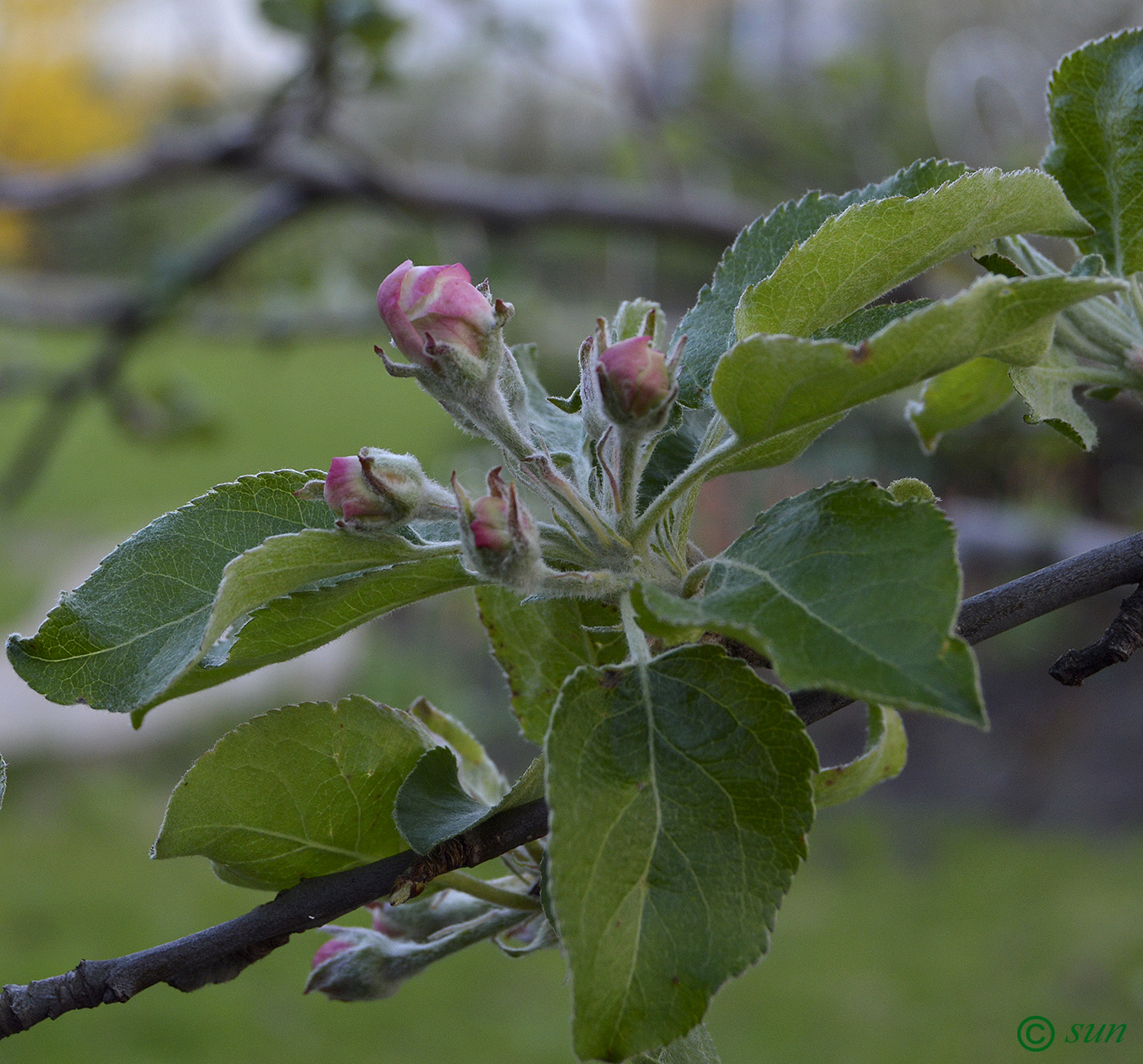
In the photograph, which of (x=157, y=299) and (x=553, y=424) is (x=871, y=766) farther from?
(x=157, y=299)

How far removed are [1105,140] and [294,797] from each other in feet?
1.95

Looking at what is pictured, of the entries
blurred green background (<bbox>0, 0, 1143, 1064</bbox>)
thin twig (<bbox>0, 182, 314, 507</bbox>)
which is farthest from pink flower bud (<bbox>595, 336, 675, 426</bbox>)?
thin twig (<bbox>0, 182, 314, 507</bbox>)

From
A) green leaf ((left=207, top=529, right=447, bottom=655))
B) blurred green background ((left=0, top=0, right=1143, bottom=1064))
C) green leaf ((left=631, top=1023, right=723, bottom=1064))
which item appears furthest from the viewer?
blurred green background ((left=0, top=0, right=1143, bottom=1064))

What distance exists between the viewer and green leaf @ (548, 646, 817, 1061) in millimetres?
453

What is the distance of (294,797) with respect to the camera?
60cm

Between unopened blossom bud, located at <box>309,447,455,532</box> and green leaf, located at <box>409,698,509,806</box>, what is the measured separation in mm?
243

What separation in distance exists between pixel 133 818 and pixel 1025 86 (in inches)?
192

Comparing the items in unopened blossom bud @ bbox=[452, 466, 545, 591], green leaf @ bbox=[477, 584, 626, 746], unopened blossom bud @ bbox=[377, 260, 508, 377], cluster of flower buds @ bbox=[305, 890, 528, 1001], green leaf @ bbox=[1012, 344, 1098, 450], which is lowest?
cluster of flower buds @ bbox=[305, 890, 528, 1001]

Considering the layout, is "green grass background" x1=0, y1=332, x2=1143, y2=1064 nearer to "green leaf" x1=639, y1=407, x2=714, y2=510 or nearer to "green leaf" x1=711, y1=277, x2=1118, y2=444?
"green leaf" x1=639, y1=407, x2=714, y2=510

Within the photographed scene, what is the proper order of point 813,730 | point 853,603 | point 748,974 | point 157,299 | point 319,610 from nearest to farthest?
point 853,603 < point 319,610 < point 157,299 < point 748,974 < point 813,730

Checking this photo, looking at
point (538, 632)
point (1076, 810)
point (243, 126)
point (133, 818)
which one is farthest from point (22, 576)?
point (538, 632)

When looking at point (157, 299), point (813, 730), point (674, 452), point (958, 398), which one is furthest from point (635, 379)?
point (813, 730)

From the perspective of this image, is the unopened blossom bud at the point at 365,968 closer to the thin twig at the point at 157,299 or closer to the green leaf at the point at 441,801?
the green leaf at the point at 441,801

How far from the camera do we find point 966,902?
3.81 m
